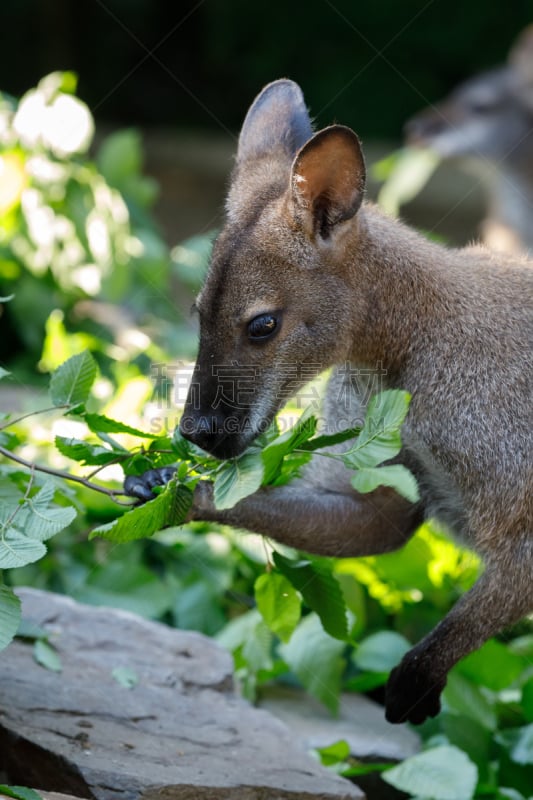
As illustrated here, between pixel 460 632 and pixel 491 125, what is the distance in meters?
7.21

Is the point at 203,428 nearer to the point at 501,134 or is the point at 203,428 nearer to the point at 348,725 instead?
the point at 348,725

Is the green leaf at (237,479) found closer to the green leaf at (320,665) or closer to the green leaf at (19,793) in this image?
the green leaf at (19,793)

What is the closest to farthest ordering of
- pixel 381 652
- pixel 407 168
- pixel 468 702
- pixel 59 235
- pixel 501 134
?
pixel 468 702, pixel 381 652, pixel 59 235, pixel 407 168, pixel 501 134

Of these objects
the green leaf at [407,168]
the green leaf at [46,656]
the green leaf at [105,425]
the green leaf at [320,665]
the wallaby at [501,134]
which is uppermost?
the wallaby at [501,134]

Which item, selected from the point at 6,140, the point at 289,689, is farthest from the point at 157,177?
the point at 289,689

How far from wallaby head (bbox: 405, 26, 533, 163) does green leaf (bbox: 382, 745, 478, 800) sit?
6713 mm

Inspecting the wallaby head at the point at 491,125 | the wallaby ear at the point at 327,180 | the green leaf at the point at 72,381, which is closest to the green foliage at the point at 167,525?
the green leaf at the point at 72,381

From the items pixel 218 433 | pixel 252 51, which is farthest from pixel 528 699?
pixel 252 51

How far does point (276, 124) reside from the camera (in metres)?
4.40

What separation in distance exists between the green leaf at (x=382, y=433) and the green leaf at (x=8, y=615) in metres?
1.00

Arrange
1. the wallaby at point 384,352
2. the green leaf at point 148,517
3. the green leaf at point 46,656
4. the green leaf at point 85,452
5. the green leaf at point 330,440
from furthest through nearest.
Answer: the green leaf at point 46,656, the wallaby at point 384,352, the green leaf at point 85,452, the green leaf at point 330,440, the green leaf at point 148,517

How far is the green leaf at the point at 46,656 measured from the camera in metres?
4.29

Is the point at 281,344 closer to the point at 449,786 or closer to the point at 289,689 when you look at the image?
the point at 449,786

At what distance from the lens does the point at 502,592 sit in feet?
12.8
